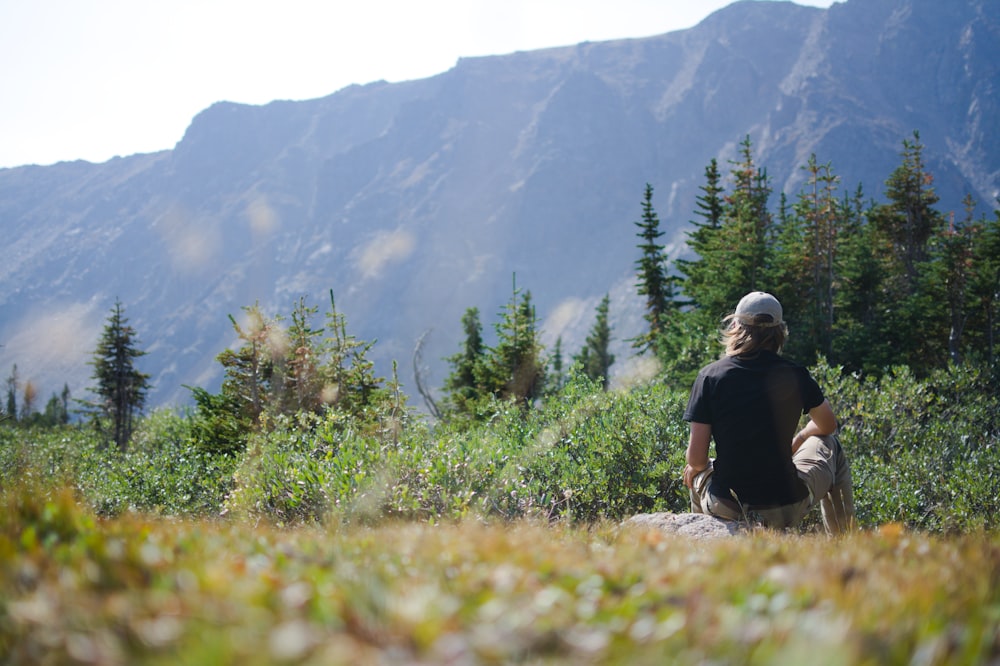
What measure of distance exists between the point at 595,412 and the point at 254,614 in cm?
894

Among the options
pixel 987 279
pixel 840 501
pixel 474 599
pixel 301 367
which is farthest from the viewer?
pixel 987 279

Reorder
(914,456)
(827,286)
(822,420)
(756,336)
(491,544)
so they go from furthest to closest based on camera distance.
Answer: (827,286) < (914,456) < (822,420) < (756,336) < (491,544)

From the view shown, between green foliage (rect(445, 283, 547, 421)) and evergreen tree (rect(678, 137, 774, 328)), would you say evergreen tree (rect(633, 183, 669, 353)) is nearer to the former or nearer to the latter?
evergreen tree (rect(678, 137, 774, 328))

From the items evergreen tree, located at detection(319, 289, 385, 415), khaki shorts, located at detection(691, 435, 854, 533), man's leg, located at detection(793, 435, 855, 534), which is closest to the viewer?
khaki shorts, located at detection(691, 435, 854, 533)

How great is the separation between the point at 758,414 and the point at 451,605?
12.9ft

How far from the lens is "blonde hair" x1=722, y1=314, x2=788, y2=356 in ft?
16.8

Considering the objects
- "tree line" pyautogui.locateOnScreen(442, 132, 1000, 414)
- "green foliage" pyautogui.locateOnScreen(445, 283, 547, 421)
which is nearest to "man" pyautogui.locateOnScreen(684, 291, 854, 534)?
"green foliage" pyautogui.locateOnScreen(445, 283, 547, 421)

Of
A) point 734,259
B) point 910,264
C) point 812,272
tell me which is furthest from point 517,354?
point 910,264

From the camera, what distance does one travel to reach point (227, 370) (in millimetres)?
21906

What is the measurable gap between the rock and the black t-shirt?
1.05 ft

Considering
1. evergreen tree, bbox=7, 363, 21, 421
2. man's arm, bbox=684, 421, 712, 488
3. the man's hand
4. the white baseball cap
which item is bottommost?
evergreen tree, bbox=7, 363, 21, 421

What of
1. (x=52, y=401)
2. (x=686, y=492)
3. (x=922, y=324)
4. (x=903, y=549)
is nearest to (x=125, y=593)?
(x=903, y=549)

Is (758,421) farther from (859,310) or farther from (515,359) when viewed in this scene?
(859,310)

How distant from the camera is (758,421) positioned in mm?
5023
